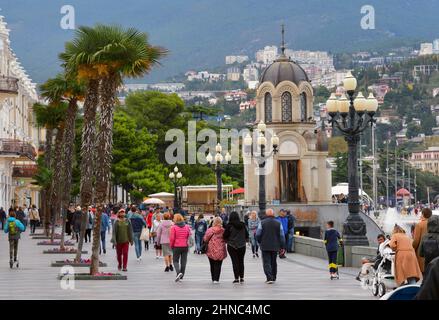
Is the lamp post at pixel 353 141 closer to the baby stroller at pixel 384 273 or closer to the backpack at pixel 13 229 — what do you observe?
the backpack at pixel 13 229

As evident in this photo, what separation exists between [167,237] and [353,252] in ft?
15.4

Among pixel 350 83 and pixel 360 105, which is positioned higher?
pixel 350 83

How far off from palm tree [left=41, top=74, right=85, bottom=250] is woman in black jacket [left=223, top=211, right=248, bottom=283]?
13.7 meters

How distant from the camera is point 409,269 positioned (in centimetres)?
1838

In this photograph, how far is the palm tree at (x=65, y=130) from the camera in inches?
1555

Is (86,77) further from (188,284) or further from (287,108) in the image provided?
(287,108)

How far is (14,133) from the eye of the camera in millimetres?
75688

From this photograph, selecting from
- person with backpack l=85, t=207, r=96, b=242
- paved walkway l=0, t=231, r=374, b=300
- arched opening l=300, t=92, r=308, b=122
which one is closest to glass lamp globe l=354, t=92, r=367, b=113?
paved walkway l=0, t=231, r=374, b=300

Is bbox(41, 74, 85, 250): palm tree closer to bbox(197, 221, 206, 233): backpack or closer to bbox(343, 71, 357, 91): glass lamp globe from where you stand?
bbox(197, 221, 206, 233): backpack

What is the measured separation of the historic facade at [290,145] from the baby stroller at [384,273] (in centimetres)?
3957

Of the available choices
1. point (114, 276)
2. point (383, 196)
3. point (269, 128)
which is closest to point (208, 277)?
point (114, 276)

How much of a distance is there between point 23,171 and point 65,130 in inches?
1330

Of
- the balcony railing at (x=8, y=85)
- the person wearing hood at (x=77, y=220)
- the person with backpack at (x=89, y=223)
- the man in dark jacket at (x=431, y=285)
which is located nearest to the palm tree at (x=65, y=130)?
the person wearing hood at (x=77, y=220)

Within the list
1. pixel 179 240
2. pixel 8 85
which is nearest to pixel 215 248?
pixel 179 240
